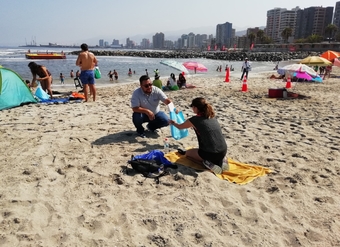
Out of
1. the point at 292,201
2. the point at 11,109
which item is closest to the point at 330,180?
the point at 292,201

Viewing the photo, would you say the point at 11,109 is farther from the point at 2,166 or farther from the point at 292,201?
the point at 292,201

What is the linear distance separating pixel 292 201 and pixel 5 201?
3.16m

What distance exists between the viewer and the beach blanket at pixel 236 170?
3407mm

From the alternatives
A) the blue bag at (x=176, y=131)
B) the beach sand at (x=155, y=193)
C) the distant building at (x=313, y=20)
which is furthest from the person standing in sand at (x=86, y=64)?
the distant building at (x=313, y=20)

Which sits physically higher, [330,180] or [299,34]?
[299,34]

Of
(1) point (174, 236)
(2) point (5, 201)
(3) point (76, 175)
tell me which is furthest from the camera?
(3) point (76, 175)

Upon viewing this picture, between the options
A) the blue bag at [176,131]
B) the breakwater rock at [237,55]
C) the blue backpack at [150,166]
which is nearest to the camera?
the blue backpack at [150,166]

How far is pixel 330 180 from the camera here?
346 cm

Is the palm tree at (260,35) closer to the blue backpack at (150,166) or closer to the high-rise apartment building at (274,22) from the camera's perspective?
the high-rise apartment building at (274,22)

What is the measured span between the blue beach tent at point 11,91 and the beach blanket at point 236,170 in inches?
217

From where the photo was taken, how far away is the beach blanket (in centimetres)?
341

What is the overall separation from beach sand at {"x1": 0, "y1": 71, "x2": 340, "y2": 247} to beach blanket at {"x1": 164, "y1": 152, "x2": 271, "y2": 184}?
3.6 inches

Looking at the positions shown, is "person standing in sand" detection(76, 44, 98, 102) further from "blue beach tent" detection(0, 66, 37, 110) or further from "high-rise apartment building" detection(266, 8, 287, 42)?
"high-rise apartment building" detection(266, 8, 287, 42)

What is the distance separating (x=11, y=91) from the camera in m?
7.32
